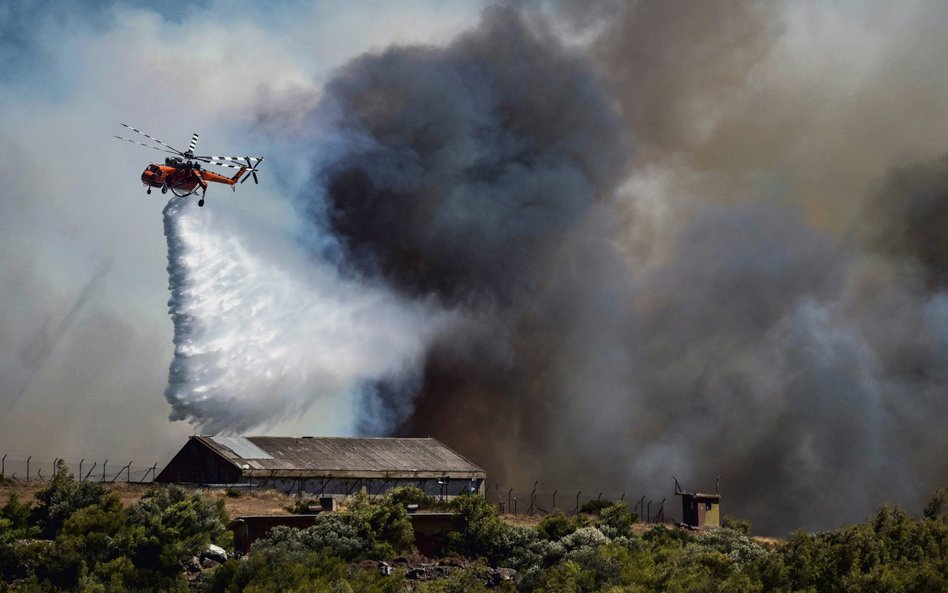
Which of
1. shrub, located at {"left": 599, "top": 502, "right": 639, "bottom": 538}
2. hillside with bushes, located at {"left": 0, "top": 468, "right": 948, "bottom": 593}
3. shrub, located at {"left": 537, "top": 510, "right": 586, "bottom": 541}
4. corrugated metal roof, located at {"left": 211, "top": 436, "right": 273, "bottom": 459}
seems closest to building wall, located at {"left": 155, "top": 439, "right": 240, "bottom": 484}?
corrugated metal roof, located at {"left": 211, "top": 436, "right": 273, "bottom": 459}

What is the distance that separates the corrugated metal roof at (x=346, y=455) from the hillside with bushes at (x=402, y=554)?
17484 millimetres

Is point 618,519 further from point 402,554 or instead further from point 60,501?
point 60,501

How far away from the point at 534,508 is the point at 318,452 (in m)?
16.7

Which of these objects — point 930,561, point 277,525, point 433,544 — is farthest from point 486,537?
point 930,561

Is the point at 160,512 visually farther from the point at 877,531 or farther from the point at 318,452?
the point at 877,531

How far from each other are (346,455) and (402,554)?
89.9 feet

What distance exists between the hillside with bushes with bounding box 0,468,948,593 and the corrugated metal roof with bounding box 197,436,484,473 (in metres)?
17.5

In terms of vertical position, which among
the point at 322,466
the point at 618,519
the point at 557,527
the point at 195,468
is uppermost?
the point at 322,466

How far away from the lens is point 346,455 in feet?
336

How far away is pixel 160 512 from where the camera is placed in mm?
70938

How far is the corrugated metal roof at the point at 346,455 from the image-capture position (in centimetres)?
9688

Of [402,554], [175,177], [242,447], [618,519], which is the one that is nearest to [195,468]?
[242,447]

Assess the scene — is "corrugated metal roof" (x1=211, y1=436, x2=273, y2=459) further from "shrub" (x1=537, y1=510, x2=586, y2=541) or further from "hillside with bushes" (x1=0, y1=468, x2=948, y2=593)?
"shrub" (x1=537, y1=510, x2=586, y2=541)

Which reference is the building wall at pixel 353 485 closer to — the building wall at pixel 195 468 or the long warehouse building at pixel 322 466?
the long warehouse building at pixel 322 466
